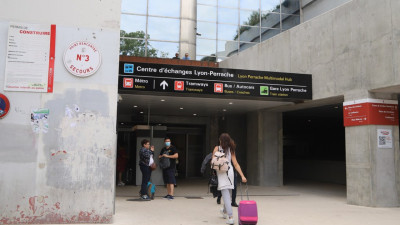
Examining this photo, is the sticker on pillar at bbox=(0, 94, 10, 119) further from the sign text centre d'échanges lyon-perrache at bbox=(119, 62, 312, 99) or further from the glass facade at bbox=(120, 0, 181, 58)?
the glass facade at bbox=(120, 0, 181, 58)

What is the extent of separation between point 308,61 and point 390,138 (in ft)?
11.3

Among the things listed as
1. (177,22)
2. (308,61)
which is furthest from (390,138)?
(177,22)

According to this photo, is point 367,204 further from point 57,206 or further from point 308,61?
point 57,206

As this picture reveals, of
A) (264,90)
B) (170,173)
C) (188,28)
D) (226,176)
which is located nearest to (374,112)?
(264,90)

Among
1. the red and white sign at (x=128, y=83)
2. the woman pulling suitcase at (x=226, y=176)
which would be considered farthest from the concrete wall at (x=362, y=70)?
the red and white sign at (x=128, y=83)

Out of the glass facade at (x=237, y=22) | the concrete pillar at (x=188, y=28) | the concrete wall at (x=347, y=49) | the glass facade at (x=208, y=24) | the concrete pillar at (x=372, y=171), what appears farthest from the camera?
the glass facade at (x=237, y=22)

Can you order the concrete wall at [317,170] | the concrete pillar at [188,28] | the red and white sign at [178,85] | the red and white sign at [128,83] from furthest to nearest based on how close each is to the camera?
the concrete pillar at [188,28]
the concrete wall at [317,170]
the red and white sign at [178,85]
the red and white sign at [128,83]

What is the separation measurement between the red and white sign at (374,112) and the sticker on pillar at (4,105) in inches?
316

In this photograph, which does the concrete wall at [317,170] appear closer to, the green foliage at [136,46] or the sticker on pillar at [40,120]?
the green foliage at [136,46]

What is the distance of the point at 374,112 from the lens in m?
9.41

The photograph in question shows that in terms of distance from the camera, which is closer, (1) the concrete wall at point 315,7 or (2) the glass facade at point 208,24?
(2) the glass facade at point 208,24

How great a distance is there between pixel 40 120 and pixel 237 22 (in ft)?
56.0

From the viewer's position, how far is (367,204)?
9227mm

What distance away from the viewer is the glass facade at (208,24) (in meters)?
19.7
